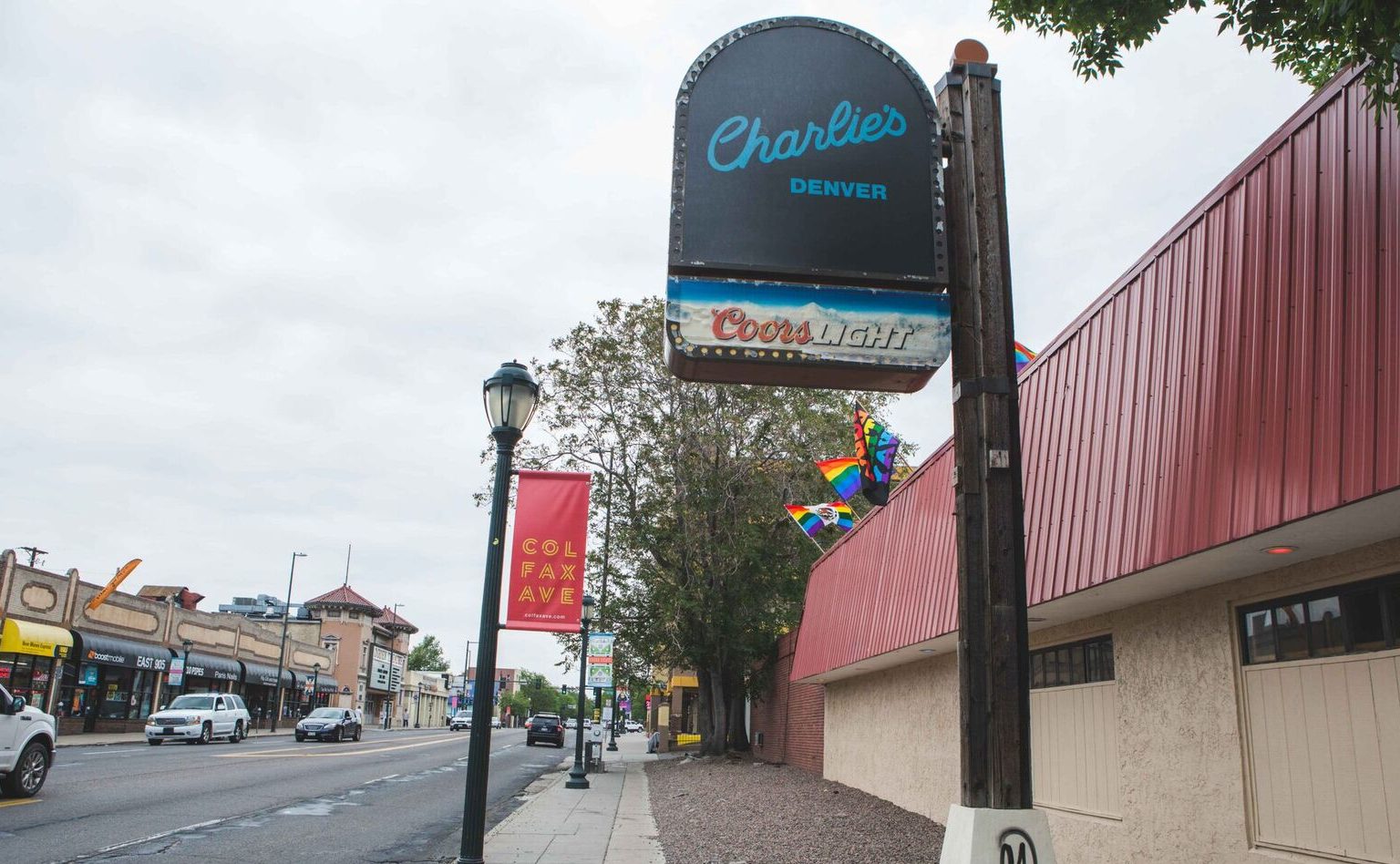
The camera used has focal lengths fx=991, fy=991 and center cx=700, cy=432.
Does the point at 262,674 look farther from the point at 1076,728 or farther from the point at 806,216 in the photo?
the point at 806,216

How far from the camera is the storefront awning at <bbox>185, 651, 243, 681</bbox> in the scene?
44.7 m

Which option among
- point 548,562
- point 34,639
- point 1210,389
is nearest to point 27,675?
point 34,639

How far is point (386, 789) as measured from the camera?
18.4 m

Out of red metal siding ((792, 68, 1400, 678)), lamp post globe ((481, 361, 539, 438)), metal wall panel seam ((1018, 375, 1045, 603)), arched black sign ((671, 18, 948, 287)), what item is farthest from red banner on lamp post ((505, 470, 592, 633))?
arched black sign ((671, 18, 948, 287))

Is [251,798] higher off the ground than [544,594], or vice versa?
[544,594]

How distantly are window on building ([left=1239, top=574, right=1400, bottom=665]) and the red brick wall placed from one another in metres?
15.9

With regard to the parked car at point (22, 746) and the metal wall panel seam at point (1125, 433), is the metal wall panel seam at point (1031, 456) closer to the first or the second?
the metal wall panel seam at point (1125, 433)

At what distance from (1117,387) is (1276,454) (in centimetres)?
208

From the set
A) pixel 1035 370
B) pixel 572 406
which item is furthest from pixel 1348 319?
pixel 572 406

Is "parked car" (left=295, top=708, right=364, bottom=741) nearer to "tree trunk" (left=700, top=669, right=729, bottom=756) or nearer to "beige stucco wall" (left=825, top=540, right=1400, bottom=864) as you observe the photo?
"tree trunk" (left=700, top=669, right=729, bottom=756)

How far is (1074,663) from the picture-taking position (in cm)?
955

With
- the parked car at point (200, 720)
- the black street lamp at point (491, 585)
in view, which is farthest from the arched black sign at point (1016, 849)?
the parked car at point (200, 720)

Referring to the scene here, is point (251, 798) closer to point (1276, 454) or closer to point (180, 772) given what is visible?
point (180, 772)

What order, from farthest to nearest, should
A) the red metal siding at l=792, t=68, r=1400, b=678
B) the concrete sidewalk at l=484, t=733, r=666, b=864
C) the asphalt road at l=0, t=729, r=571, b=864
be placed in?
the concrete sidewalk at l=484, t=733, r=666, b=864 → the asphalt road at l=0, t=729, r=571, b=864 → the red metal siding at l=792, t=68, r=1400, b=678
